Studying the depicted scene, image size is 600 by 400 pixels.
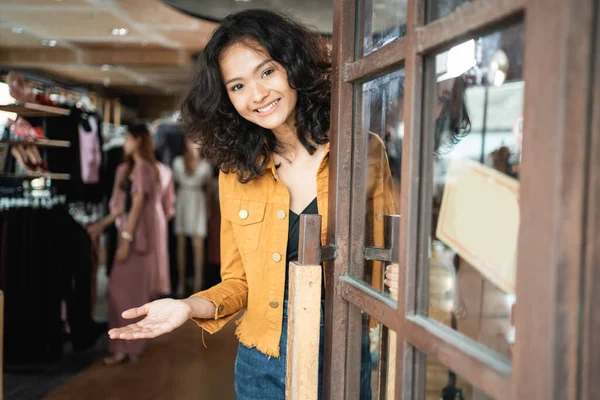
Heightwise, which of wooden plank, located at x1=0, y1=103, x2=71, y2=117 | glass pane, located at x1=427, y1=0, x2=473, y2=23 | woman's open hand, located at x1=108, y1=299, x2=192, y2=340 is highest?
wooden plank, located at x1=0, y1=103, x2=71, y2=117

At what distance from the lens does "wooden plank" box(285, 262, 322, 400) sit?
3.15 feet

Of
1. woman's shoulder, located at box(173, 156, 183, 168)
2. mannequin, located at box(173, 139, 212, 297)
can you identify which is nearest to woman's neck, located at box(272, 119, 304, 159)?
mannequin, located at box(173, 139, 212, 297)

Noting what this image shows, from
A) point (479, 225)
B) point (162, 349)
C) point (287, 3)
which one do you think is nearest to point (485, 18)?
point (479, 225)

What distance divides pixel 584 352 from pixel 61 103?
4232mm

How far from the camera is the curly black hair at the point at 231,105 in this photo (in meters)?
1.37

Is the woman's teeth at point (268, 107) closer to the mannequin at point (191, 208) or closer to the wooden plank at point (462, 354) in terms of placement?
the wooden plank at point (462, 354)

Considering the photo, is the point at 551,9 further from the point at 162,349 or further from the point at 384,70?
the point at 162,349

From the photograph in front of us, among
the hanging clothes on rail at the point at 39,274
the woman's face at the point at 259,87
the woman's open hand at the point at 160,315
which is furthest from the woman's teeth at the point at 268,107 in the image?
the hanging clothes on rail at the point at 39,274

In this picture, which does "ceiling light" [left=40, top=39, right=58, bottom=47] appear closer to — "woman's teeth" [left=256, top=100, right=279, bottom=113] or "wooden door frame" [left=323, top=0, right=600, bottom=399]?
"woman's teeth" [left=256, top=100, right=279, bottom=113]

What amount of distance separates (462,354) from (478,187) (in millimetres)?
175

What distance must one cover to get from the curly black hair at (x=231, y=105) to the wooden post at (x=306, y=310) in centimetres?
49

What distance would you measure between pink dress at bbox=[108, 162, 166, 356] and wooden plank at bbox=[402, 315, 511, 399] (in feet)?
11.4

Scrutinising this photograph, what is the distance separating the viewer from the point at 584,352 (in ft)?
1.52

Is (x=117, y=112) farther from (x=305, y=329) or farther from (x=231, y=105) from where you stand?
(x=305, y=329)
